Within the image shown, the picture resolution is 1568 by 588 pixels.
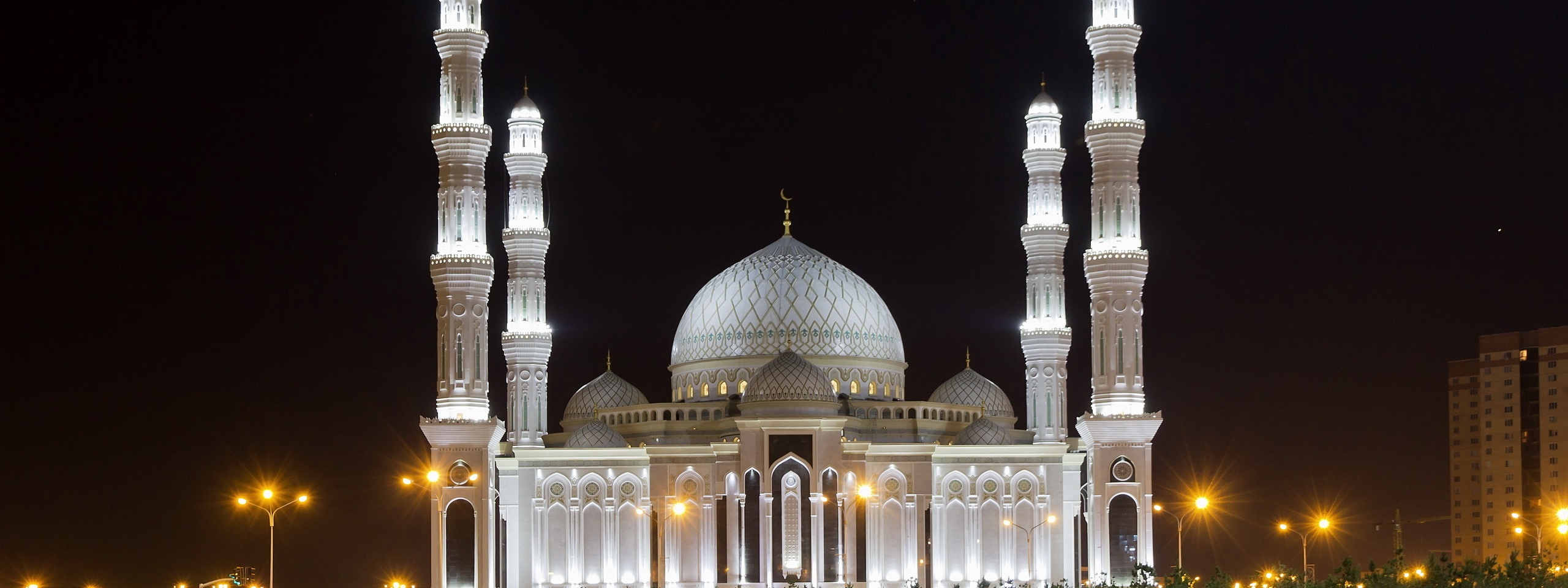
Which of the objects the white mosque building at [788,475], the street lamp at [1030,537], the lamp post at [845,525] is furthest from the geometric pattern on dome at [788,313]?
the street lamp at [1030,537]

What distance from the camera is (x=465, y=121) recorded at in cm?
5581

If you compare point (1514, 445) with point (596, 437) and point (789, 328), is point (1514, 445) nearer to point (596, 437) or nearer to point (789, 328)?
point (789, 328)

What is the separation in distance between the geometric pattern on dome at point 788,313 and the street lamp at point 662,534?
21.1 ft

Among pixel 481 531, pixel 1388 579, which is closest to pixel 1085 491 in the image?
pixel 481 531

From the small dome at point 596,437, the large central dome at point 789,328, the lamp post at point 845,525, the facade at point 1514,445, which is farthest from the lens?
the facade at point 1514,445

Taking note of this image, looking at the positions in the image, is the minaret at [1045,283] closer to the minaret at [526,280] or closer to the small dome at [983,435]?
the small dome at [983,435]

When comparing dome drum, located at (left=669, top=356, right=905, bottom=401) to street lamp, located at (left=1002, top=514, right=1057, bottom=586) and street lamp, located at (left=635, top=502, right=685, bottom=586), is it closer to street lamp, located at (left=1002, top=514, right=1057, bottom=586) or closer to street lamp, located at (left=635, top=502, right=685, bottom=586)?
street lamp, located at (left=635, top=502, right=685, bottom=586)

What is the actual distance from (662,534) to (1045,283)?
12.3 m

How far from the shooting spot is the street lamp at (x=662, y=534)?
55125 millimetres

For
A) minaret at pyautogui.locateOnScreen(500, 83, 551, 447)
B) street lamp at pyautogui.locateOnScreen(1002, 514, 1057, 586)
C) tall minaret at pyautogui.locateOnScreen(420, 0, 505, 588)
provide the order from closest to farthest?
tall minaret at pyautogui.locateOnScreen(420, 0, 505, 588)
street lamp at pyautogui.locateOnScreen(1002, 514, 1057, 586)
minaret at pyautogui.locateOnScreen(500, 83, 551, 447)

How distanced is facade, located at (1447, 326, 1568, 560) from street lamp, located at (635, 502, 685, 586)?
3207 centimetres

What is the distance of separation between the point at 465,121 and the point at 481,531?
9.86m

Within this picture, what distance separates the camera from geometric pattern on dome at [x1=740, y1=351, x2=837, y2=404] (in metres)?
55.6

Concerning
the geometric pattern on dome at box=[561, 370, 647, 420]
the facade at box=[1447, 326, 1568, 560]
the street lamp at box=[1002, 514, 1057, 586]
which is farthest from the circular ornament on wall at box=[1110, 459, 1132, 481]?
the facade at box=[1447, 326, 1568, 560]
